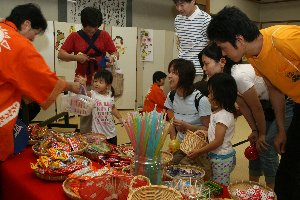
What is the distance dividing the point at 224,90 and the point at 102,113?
1.26m

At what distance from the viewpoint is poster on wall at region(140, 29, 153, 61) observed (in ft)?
22.5

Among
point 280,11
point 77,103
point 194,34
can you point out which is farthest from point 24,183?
point 280,11

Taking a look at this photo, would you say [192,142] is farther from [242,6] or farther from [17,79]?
[242,6]

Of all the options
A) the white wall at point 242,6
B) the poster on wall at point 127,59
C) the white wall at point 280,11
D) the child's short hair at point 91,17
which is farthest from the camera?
the white wall at point 280,11

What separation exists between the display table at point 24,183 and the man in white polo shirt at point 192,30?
1.50m

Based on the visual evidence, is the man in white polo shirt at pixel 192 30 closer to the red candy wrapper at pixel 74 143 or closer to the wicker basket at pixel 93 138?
the wicker basket at pixel 93 138

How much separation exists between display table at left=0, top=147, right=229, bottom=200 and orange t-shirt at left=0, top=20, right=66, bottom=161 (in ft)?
0.48

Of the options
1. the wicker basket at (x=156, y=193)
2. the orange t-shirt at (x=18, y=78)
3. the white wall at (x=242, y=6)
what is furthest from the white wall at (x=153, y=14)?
the wicker basket at (x=156, y=193)

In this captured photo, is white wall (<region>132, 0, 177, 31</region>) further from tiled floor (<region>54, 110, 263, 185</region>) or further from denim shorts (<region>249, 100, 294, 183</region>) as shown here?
denim shorts (<region>249, 100, 294, 183</region>)

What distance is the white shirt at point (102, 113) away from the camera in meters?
2.88

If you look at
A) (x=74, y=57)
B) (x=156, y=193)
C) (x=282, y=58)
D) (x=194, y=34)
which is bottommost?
(x=156, y=193)

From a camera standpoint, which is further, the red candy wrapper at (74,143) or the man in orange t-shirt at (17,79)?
the red candy wrapper at (74,143)

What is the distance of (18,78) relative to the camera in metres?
1.71

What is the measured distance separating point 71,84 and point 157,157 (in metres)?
0.94
